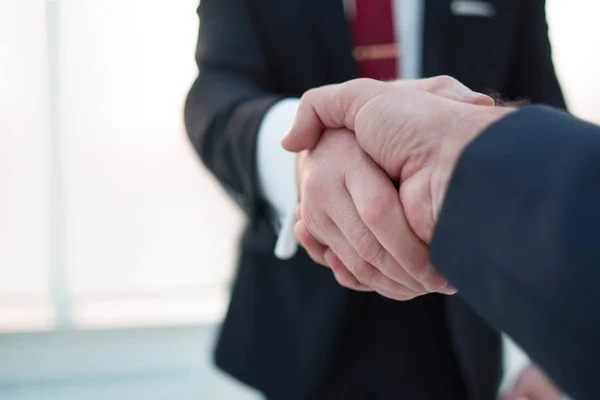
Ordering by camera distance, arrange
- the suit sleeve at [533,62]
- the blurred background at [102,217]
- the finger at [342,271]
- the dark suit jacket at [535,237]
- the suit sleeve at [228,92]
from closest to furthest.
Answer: the dark suit jacket at [535,237] < the finger at [342,271] < the suit sleeve at [228,92] < the suit sleeve at [533,62] < the blurred background at [102,217]

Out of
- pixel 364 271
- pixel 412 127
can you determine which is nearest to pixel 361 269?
pixel 364 271

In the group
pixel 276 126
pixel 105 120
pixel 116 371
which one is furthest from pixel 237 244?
pixel 116 371

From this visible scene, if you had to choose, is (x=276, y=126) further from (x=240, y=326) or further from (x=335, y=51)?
(x=240, y=326)

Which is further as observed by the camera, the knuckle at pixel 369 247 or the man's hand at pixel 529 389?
the man's hand at pixel 529 389

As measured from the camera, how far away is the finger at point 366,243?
1.20ft

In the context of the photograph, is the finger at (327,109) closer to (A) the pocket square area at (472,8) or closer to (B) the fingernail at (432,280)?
(B) the fingernail at (432,280)

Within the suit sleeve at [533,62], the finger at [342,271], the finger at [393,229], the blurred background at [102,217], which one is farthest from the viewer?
the blurred background at [102,217]

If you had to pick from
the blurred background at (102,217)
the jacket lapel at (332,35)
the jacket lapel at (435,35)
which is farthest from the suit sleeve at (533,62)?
the blurred background at (102,217)

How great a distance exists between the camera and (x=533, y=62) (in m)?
0.69

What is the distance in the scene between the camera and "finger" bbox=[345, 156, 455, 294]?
1.10ft

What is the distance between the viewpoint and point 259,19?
25.5 inches

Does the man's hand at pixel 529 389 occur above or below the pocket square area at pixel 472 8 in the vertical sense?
below

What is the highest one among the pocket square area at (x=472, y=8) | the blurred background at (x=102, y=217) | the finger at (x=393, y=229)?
the pocket square area at (x=472, y=8)

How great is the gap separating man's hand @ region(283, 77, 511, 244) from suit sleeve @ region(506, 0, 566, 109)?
1.20 ft
